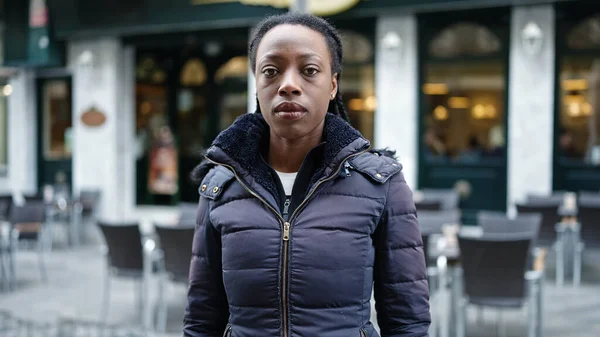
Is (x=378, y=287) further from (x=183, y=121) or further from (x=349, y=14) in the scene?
(x=183, y=121)

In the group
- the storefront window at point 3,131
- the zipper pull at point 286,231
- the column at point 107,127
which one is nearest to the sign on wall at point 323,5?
the column at point 107,127

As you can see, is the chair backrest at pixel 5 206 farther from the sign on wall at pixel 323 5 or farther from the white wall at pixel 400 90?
the white wall at pixel 400 90

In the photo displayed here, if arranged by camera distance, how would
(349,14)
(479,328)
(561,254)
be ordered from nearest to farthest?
(479,328), (561,254), (349,14)

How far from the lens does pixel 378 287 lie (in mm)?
1778

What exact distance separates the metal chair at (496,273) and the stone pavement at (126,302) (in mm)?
1008

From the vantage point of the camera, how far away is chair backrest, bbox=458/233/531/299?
205 inches

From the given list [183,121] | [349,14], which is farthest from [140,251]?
[183,121]

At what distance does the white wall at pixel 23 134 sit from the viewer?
51.5ft

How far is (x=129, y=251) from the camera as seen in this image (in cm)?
673

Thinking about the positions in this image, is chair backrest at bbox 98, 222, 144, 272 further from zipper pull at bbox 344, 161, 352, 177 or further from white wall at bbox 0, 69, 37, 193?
white wall at bbox 0, 69, 37, 193

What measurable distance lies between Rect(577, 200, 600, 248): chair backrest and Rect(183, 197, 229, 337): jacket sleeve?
22.1 feet

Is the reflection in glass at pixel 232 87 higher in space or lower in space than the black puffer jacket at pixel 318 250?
higher

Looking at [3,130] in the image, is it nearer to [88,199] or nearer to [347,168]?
[88,199]

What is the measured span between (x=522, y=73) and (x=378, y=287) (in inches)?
372
